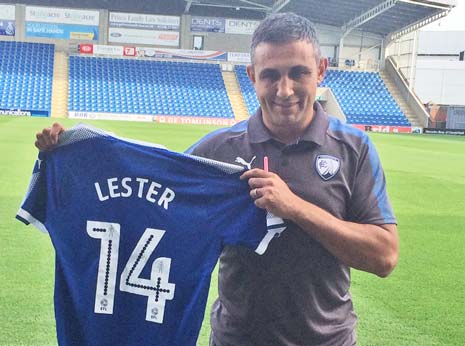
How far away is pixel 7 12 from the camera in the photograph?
33.9 m

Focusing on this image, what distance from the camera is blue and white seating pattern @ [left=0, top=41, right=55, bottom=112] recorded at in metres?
30.9

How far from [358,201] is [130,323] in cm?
94

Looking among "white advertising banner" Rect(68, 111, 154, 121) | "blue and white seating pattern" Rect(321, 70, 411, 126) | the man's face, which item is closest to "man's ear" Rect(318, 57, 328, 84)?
the man's face

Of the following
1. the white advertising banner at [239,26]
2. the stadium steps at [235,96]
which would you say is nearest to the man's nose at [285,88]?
the stadium steps at [235,96]

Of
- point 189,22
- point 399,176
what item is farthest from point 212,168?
point 189,22

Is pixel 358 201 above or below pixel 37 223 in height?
above

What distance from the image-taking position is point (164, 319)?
6.81 ft

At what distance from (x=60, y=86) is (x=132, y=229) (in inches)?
1309

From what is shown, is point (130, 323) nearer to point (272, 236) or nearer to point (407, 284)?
point (272, 236)

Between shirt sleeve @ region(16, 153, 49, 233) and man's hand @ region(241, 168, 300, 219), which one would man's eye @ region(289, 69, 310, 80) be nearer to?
man's hand @ region(241, 168, 300, 219)

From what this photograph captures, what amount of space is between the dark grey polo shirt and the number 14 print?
0.27 metres

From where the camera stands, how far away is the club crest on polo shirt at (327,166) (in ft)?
6.18

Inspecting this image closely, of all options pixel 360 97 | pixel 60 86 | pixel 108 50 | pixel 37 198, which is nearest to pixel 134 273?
pixel 37 198

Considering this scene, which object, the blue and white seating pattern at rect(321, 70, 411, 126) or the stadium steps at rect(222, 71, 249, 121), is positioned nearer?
the stadium steps at rect(222, 71, 249, 121)
